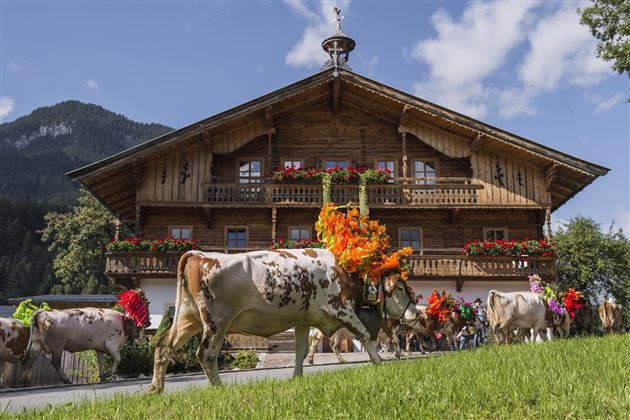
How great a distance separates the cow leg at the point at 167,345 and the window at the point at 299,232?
58.3 feet

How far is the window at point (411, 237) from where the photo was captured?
81.3ft

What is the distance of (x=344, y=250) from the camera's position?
7855 mm

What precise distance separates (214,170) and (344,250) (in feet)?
61.6

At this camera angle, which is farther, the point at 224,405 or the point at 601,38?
the point at 601,38

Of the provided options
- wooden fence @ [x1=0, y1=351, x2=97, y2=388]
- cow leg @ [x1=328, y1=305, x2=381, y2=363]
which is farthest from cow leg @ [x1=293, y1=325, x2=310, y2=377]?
wooden fence @ [x1=0, y1=351, x2=97, y2=388]

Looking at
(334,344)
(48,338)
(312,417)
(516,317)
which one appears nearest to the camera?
(312,417)

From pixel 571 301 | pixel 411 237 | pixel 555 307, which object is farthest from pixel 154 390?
pixel 411 237

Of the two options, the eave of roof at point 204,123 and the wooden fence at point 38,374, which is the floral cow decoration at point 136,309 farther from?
the eave of roof at point 204,123

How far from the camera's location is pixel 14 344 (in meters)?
11.2

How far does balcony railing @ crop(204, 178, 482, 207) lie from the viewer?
78.1 ft

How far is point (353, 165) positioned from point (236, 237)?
20.0 ft

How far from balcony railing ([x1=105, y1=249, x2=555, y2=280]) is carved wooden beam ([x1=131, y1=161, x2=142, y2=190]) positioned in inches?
129

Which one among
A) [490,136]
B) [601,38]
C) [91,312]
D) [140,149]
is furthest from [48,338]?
[601,38]

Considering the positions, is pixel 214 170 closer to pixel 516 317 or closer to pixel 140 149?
pixel 140 149
